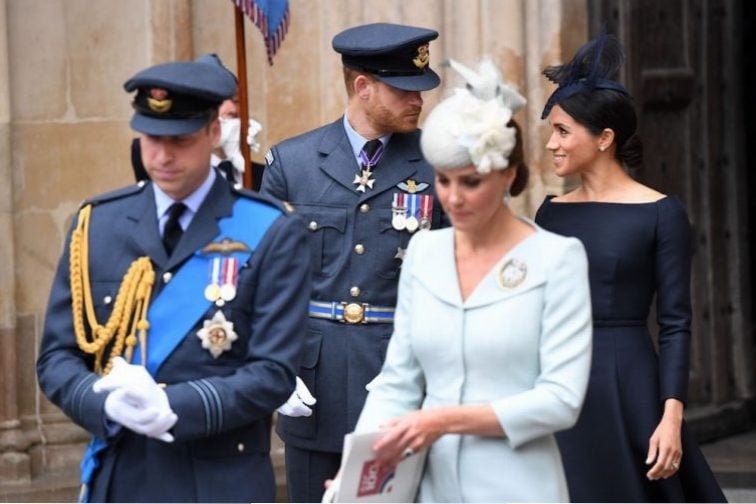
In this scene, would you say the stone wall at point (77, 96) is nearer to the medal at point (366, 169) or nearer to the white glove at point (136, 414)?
the medal at point (366, 169)

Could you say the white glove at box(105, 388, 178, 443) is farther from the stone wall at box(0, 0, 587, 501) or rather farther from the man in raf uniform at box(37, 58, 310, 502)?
the stone wall at box(0, 0, 587, 501)

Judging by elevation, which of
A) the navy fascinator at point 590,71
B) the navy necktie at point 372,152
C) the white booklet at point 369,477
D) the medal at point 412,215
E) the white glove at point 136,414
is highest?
the navy fascinator at point 590,71

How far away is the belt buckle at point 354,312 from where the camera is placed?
18.9 feet

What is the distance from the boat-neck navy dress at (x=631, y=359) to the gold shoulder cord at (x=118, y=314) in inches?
61.6

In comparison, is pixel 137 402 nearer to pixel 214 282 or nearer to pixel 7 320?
pixel 214 282

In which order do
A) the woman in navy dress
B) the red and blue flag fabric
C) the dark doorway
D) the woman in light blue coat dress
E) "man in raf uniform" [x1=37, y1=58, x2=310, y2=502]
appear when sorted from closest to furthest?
the woman in light blue coat dress, "man in raf uniform" [x1=37, y1=58, x2=310, y2=502], the woman in navy dress, the red and blue flag fabric, the dark doorway

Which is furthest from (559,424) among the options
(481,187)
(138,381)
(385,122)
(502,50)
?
(502,50)

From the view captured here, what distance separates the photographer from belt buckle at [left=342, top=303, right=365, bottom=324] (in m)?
5.75

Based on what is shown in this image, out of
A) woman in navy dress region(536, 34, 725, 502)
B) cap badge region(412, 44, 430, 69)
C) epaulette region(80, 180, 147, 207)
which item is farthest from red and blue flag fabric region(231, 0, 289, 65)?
epaulette region(80, 180, 147, 207)

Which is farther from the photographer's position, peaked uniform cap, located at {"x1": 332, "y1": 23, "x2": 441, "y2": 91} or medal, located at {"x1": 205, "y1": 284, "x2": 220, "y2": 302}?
peaked uniform cap, located at {"x1": 332, "y1": 23, "x2": 441, "y2": 91}

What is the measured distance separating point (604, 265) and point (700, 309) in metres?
3.42

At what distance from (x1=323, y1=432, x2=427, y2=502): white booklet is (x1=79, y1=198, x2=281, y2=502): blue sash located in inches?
17.0

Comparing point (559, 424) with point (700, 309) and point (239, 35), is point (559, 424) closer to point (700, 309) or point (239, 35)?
point (239, 35)

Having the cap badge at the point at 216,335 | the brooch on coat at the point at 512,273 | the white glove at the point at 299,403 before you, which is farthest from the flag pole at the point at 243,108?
the brooch on coat at the point at 512,273
